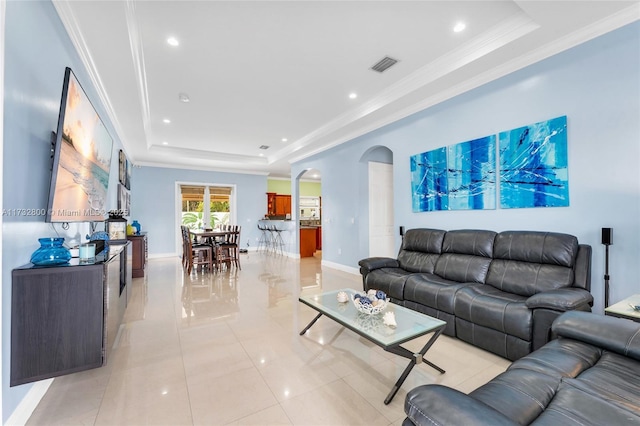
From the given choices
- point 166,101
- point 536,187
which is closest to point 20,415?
point 166,101

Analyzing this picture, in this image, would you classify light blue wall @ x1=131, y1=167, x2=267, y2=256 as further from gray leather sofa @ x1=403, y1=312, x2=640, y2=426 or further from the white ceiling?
gray leather sofa @ x1=403, y1=312, x2=640, y2=426

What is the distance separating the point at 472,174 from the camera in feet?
11.9

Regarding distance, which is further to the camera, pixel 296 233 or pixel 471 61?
pixel 296 233

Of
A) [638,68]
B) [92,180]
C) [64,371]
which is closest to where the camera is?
[64,371]

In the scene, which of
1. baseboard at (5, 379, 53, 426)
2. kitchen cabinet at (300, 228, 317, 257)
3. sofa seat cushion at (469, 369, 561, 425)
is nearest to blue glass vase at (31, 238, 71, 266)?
baseboard at (5, 379, 53, 426)

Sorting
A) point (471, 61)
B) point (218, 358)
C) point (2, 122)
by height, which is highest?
point (471, 61)

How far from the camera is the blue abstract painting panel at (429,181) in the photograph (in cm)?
399

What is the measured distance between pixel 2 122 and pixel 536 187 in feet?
14.4

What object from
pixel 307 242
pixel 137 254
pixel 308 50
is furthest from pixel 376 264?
pixel 137 254

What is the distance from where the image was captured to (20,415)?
165 centimetres

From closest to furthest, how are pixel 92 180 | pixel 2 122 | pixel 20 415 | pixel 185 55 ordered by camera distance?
pixel 2 122 → pixel 20 415 → pixel 92 180 → pixel 185 55

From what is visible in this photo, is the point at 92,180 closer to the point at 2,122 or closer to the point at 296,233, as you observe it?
the point at 2,122

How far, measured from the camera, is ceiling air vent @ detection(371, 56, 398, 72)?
3.38 meters

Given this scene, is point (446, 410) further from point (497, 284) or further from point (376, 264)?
point (376, 264)
